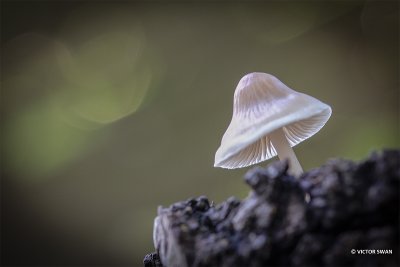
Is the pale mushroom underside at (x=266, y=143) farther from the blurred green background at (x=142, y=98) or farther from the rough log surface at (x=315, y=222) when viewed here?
the blurred green background at (x=142, y=98)

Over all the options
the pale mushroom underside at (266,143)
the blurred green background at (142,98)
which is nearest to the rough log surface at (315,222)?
the pale mushroom underside at (266,143)

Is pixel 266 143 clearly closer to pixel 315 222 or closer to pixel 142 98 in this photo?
pixel 315 222

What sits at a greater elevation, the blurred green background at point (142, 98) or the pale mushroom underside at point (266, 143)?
the blurred green background at point (142, 98)

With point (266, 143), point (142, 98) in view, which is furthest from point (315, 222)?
point (142, 98)

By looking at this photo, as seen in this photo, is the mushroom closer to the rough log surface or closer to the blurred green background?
the rough log surface

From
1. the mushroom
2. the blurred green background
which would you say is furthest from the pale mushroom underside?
the blurred green background

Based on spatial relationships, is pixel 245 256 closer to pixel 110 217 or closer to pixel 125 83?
pixel 125 83

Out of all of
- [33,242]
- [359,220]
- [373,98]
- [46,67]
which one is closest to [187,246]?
[359,220]
